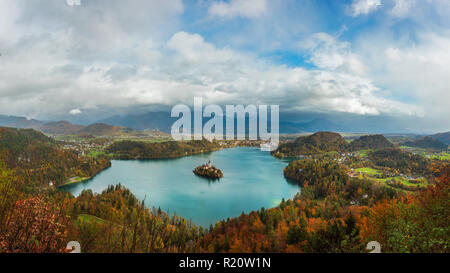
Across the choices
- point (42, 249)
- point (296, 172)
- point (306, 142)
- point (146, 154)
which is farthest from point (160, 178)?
point (306, 142)

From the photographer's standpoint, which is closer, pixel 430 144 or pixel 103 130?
pixel 430 144

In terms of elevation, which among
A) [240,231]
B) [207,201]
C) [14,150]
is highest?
[14,150]

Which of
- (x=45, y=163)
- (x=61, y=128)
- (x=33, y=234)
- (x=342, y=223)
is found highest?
(x=61, y=128)

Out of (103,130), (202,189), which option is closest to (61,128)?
(103,130)

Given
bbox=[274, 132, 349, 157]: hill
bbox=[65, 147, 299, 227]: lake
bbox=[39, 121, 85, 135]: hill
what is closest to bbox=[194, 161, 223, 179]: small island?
bbox=[65, 147, 299, 227]: lake

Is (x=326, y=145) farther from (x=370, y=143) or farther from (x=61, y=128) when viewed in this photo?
(x=61, y=128)
